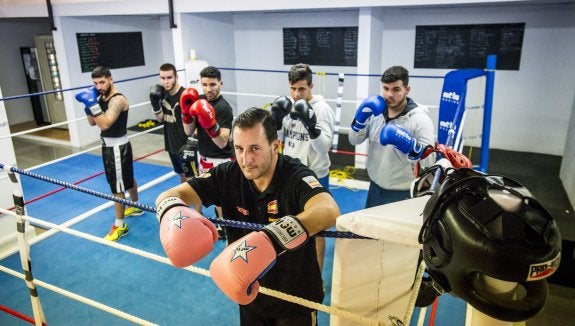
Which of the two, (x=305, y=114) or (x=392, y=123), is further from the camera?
(x=305, y=114)

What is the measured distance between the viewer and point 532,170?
14.8ft

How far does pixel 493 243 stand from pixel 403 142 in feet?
4.62

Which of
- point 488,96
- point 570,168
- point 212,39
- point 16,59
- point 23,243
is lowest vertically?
point 570,168

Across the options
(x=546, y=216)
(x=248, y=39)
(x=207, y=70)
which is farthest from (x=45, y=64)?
(x=546, y=216)

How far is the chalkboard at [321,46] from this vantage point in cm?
561

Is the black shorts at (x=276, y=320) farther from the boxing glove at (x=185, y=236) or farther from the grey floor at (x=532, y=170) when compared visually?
the grey floor at (x=532, y=170)

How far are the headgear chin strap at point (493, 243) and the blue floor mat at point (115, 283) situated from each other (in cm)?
163

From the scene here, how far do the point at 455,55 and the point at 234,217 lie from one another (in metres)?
4.67

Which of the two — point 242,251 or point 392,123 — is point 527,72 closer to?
point 392,123

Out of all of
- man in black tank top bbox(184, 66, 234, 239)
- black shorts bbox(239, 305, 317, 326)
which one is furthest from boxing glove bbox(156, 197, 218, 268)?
man in black tank top bbox(184, 66, 234, 239)

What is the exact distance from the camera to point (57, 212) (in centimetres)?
351

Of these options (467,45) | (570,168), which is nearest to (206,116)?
(570,168)

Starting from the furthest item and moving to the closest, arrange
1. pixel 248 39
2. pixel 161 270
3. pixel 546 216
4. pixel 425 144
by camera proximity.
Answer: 1. pixel 248 39
2. pixel 161 270
3. pixel 425 144
4. pixel 546 216

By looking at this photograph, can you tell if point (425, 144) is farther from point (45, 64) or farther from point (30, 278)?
point (45, 64)
